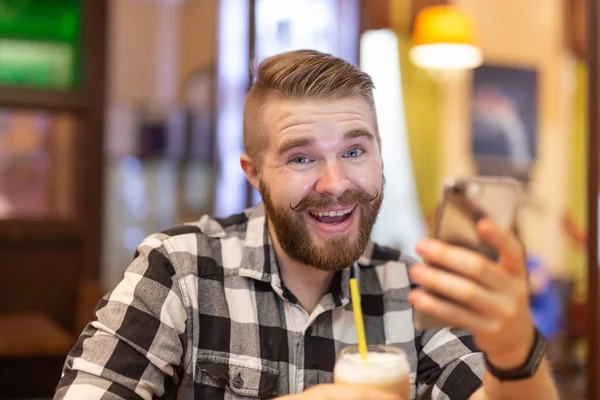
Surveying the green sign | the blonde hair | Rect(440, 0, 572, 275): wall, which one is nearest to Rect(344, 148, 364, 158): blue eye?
the blonde hair

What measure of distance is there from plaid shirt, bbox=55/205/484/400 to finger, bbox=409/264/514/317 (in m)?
0.63

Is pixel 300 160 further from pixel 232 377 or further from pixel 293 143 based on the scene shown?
pixel 232 377

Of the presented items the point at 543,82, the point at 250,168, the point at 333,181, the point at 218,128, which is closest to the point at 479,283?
the point at 333,181

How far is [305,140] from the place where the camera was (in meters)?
1.57

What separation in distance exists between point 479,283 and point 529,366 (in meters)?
0.21

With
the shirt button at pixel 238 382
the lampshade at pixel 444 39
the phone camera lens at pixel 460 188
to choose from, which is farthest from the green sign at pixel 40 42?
the phone camera lens at pixel 460 188

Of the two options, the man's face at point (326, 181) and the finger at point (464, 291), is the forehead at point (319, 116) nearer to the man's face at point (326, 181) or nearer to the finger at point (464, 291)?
the man's face at point (326, 181)

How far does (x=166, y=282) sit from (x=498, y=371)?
2.42ft

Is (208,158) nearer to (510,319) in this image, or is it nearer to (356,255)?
(356,255)

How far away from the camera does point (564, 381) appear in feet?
19.6

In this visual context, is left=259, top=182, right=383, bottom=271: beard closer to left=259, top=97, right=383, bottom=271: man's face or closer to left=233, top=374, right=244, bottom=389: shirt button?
left=259, top=97, right=383, bottom=271: man's face

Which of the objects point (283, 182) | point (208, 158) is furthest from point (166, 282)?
point (208, 158)

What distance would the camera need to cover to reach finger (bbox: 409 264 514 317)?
3.22 feet

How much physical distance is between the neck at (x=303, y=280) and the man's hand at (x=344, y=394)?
0.50 metres
